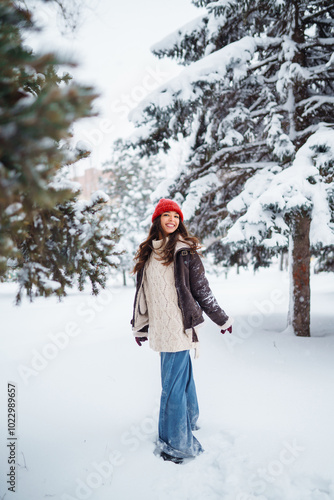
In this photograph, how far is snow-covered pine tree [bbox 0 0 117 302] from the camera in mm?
763

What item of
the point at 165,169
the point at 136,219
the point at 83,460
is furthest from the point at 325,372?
the point at 165,169

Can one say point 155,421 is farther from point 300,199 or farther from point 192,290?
point 300,199

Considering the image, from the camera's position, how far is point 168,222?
8.79ft

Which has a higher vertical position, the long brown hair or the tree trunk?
the long brown hair

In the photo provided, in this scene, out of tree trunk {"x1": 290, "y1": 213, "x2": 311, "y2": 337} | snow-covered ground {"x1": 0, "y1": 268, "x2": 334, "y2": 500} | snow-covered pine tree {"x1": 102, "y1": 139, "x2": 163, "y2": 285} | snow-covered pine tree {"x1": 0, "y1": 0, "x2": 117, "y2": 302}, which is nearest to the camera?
snow-covered pine tree {"x1": 0, "y1": 0, "x2": 117, "y2": 302}

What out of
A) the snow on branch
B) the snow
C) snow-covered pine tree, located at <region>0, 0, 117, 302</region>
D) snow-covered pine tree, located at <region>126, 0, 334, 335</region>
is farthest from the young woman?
the snow

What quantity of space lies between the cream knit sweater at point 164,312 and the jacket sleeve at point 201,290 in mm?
178

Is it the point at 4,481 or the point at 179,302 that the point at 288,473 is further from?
the point at 4,481

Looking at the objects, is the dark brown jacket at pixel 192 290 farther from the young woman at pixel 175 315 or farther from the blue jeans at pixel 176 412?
the blue jeans at pixel 176 412

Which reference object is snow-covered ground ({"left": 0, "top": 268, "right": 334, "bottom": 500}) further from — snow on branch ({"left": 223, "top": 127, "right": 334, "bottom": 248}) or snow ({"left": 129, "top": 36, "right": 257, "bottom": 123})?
snow ({"left": 129, "top": 36, "right": 257, "bottom": 123})

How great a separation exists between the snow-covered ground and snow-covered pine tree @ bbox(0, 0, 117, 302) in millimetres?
1546

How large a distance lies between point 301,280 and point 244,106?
3.67 m

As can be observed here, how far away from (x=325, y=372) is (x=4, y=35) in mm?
5000

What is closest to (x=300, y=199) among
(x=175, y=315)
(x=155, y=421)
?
(x=175, y=315)
